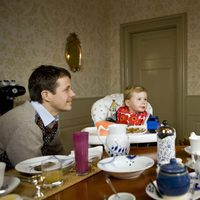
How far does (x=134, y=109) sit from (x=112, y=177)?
1640mm

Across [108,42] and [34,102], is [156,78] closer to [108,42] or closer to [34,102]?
[108,42]

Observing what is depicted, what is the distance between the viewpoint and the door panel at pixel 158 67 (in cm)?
412

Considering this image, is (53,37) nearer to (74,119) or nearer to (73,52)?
(73,52)

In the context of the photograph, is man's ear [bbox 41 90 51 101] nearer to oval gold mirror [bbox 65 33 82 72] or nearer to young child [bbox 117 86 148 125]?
young child [bbox 117 86 148 125]

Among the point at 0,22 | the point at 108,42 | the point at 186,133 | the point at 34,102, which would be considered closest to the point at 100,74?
the point at 108,42

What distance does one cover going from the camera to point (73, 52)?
3.76 m

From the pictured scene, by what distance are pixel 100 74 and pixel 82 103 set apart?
2.32 feet

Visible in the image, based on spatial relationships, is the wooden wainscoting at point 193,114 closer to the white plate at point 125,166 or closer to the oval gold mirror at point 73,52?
the oval gold mirror at point 73,52

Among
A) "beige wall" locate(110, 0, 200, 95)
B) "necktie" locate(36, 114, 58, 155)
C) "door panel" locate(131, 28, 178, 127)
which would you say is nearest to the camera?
"necktie" locate(36, 114, 58, 155)

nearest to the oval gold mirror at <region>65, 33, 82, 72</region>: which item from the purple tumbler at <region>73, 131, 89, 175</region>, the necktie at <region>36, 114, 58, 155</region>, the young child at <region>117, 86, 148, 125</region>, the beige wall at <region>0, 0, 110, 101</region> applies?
the beige wall at <region>0, 0, 110, 101</region>

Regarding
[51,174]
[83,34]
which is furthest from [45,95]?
[83,34]

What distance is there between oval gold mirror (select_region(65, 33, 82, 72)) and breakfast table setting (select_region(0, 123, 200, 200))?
2.54 metres

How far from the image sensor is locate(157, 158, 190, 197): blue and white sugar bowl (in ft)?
2.57

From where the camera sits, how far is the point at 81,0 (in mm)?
3938
